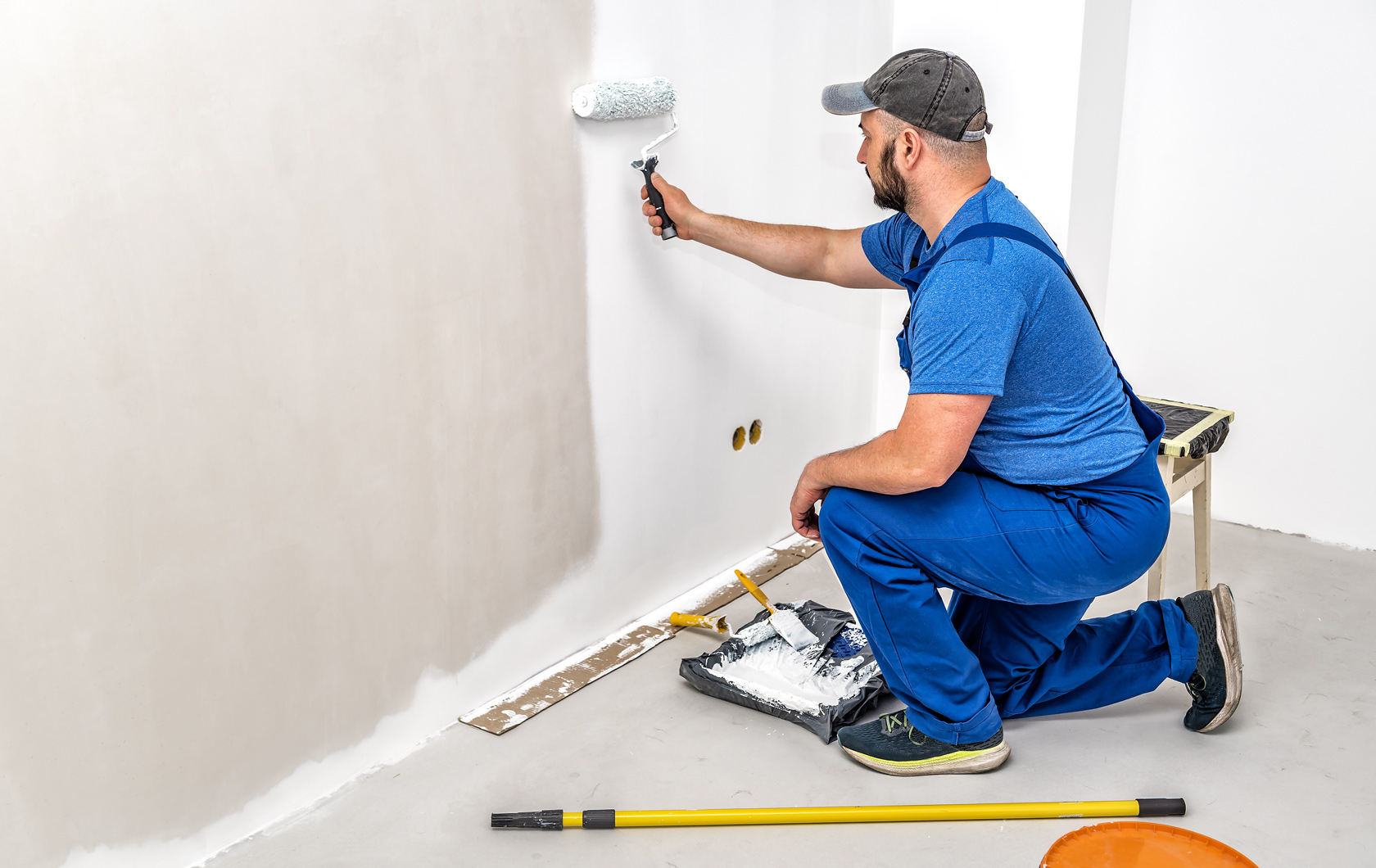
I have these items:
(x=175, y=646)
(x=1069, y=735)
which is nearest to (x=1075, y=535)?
(x=1069, y=735)

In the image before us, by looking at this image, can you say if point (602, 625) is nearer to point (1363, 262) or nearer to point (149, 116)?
point (149, 116)

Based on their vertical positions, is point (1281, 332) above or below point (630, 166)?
below

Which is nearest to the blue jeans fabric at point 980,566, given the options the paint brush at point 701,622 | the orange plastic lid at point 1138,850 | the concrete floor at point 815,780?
the concrete floor at point 815,780

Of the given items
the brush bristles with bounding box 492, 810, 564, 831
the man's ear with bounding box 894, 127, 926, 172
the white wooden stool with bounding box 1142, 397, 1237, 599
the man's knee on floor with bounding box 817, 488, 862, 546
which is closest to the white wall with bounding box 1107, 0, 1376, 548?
the white wooden stool with bounding box 1142, 397, 1237, 599

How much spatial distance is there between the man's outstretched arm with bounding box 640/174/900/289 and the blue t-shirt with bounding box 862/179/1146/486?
28 centimetres

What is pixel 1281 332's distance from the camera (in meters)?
2.70

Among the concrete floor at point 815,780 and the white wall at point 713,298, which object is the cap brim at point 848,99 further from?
the concrete floor at point 815,780

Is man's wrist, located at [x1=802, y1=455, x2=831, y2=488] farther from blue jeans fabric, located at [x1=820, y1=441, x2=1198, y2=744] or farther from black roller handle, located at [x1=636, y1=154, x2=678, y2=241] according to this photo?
black roller handle, located at [x1=636, y1=154, x2=678, y2=241]

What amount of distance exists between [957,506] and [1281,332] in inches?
58.3

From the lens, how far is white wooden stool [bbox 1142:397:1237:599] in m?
2.05

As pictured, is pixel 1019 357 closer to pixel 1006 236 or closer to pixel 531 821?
pixel 1006 236

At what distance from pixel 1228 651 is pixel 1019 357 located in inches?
26.2

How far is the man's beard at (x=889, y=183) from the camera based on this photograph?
1713 mm

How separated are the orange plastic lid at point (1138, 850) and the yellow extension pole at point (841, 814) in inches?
7.9
